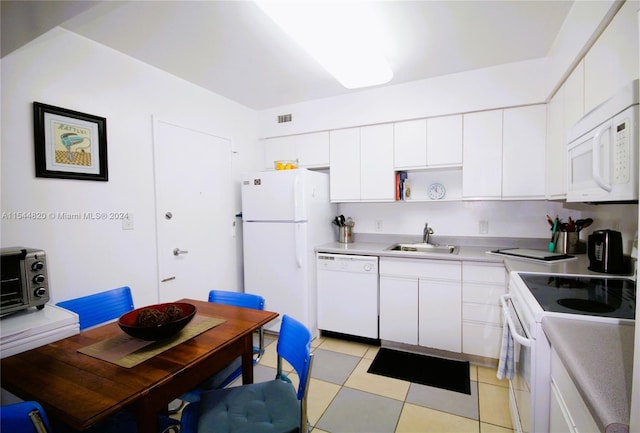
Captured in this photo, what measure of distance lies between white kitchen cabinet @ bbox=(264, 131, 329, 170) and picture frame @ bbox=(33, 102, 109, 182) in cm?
176

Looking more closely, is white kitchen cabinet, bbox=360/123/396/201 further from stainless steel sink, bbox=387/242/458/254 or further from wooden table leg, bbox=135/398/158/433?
wooden table leg, bbox=135/398/158/433

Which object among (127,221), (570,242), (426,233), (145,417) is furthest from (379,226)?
(145,417)

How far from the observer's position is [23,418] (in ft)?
2.74

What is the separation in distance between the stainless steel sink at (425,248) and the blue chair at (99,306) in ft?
7.10

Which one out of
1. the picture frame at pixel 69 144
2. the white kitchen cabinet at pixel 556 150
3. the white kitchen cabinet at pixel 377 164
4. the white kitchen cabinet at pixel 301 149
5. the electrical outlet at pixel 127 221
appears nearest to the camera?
the picture frame at pixel 69 144

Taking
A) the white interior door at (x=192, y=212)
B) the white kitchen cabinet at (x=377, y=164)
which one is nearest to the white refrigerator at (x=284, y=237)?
the white interior door at (x=192, y=212)

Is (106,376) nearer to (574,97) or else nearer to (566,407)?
(566,407)

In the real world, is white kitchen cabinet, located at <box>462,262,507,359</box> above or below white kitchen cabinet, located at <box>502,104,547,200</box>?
below

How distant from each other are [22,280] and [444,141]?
307cm

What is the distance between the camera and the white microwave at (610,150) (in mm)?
1017

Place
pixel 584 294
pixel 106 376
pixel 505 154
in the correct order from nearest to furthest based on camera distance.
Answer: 1. pixel 106 376
2. pixel 584 294
3. pixel 505 154

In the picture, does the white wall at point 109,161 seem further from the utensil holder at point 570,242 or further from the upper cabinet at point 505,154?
the utensil holder at point 570,242

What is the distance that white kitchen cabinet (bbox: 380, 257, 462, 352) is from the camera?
2529 millimetres

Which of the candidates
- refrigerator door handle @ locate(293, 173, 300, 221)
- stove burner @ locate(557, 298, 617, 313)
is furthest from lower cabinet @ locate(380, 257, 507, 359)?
stove burner @ locate(557, 298, 617, 313)
